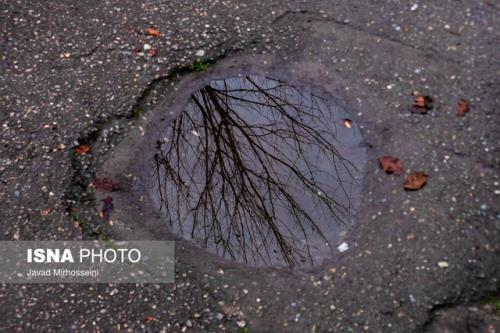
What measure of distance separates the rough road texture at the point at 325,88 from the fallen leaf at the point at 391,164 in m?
0.04

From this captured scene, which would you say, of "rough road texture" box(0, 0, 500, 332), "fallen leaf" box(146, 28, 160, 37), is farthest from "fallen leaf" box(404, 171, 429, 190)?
A: "fallen leaf" box(146, 28, 160, 37)

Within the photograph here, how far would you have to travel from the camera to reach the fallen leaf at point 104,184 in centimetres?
344

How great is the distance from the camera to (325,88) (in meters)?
3.90

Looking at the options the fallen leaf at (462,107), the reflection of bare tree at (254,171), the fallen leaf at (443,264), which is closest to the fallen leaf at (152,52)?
the reflection of bare tree at (254,171)

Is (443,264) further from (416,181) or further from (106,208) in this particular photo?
(106,208)

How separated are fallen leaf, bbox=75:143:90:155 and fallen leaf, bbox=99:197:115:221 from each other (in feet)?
1.15

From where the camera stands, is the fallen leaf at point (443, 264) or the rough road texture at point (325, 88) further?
the fallen leaf at point (443, 264)

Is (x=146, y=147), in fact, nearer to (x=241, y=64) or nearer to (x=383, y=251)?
(x=241, y=64)

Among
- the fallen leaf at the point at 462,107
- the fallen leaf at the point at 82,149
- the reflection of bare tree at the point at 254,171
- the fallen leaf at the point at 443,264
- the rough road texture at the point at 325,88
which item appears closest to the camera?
the rough road texture at the point at 325,88

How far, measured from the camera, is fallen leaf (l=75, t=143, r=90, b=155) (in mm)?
3561

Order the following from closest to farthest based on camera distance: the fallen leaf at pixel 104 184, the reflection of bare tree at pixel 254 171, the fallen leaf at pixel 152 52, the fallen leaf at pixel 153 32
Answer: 1. the reflection of bare tree at pixel 254 171
2. the fallen leaf at pixel 104 184
3. the fallen leaf at pixel 152 52
4. the fallen leaf at pixel 153 32

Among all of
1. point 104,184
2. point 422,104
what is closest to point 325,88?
point 422,104

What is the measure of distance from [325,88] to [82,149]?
5.14 feet

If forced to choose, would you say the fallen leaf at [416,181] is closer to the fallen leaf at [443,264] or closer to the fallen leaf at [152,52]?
the fallen leaf at [443,264]
